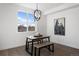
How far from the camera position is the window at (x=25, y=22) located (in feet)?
14.6

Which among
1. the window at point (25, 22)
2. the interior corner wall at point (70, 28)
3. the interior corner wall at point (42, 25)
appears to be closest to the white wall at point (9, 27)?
the window at point (25, 22)

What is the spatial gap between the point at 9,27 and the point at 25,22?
1.11 metres

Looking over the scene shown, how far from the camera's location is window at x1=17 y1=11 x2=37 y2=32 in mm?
4445

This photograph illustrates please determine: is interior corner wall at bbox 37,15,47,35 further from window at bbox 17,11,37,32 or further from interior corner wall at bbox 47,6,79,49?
interior corner wall at bbox 47,6,79,49

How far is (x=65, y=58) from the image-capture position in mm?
599

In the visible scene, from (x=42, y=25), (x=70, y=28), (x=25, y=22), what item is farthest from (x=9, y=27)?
(x=70, y=28)

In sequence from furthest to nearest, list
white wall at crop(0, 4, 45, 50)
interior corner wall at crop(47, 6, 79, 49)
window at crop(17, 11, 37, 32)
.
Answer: window at crop(17, 11, 37, 32), interior corner wall at crop(47, 6, 79, 49), white wall at crop(0, 4, 45, 50)

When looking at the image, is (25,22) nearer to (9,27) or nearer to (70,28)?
(9,27)

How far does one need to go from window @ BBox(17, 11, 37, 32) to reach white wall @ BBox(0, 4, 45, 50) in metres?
0.30

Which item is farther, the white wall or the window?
the window

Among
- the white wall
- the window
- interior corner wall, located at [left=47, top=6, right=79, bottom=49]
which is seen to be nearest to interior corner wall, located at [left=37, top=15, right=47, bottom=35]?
the window

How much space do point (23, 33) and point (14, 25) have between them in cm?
76

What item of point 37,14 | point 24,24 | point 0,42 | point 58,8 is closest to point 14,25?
Result: point 24,24

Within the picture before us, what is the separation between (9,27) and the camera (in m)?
3.86
